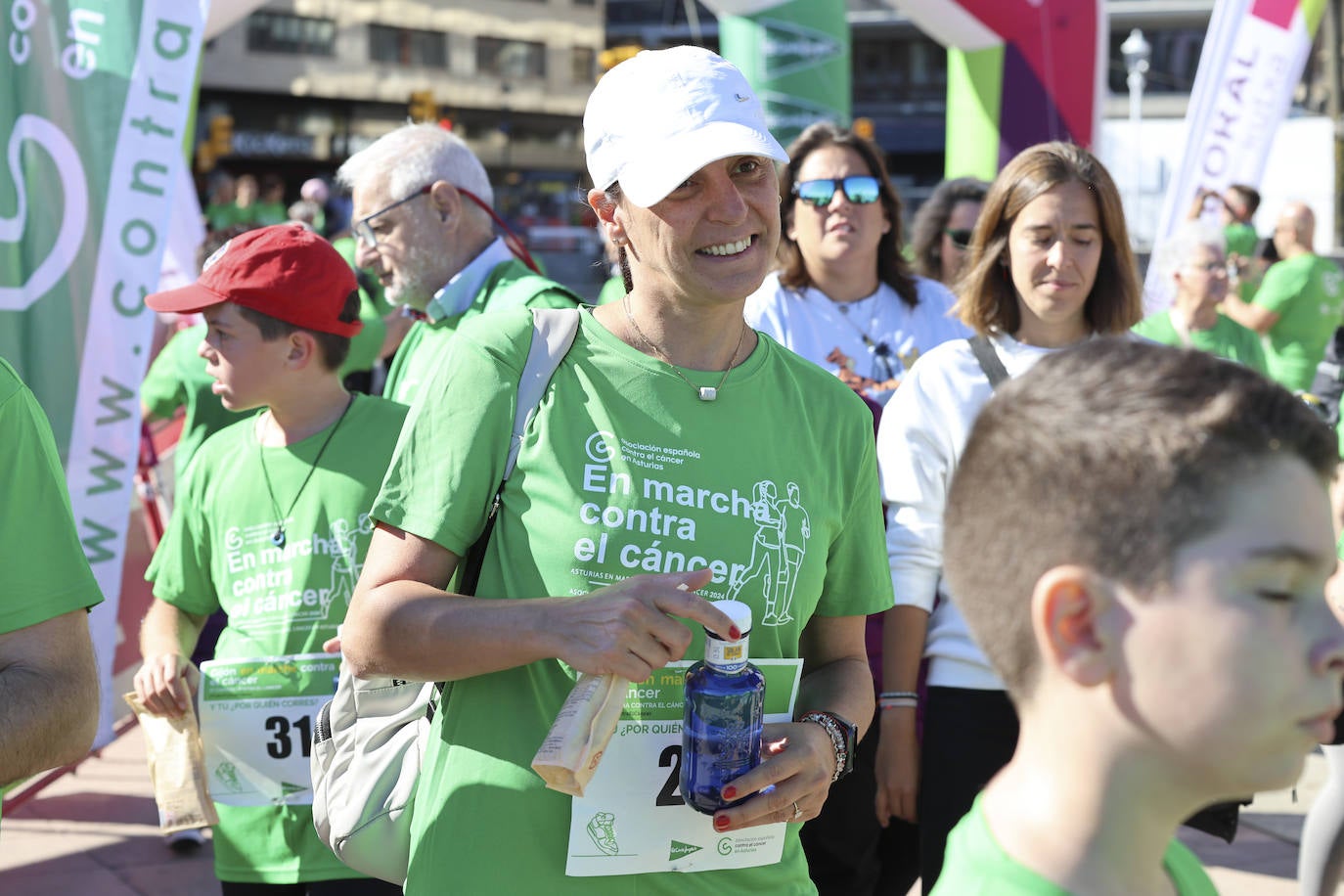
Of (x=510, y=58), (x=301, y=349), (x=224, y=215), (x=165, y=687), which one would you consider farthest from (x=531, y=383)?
(x=510, y=58)

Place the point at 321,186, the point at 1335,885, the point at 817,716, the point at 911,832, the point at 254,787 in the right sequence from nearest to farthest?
the point at 817,716 < the point at 254,787 < the point at 911,832 < the point at 1335,885 < the point at 321,186

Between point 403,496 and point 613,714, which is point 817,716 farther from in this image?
point 403,496

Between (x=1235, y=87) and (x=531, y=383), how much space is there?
296 inches

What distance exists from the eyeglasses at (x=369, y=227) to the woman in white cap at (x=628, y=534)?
2.17 metres

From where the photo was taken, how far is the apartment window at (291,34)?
49375 millimetres

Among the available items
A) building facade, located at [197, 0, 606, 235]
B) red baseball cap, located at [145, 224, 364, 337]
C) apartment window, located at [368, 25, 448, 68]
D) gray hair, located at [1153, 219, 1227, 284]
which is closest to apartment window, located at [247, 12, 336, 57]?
building facade, located at [197, 0, 606, 235]

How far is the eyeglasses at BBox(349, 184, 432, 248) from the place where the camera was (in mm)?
4258

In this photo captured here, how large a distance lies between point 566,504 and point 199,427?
9.98 ft

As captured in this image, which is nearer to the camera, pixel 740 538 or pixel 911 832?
pixel 740 538

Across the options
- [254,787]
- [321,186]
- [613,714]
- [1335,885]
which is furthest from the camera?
[321,186]

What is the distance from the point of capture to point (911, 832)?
348 cm

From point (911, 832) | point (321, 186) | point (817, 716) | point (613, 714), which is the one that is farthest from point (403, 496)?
point (321, 186)

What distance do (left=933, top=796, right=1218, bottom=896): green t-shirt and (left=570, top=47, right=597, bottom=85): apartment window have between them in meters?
58.5

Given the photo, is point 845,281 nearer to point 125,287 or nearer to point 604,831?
point 125,287
